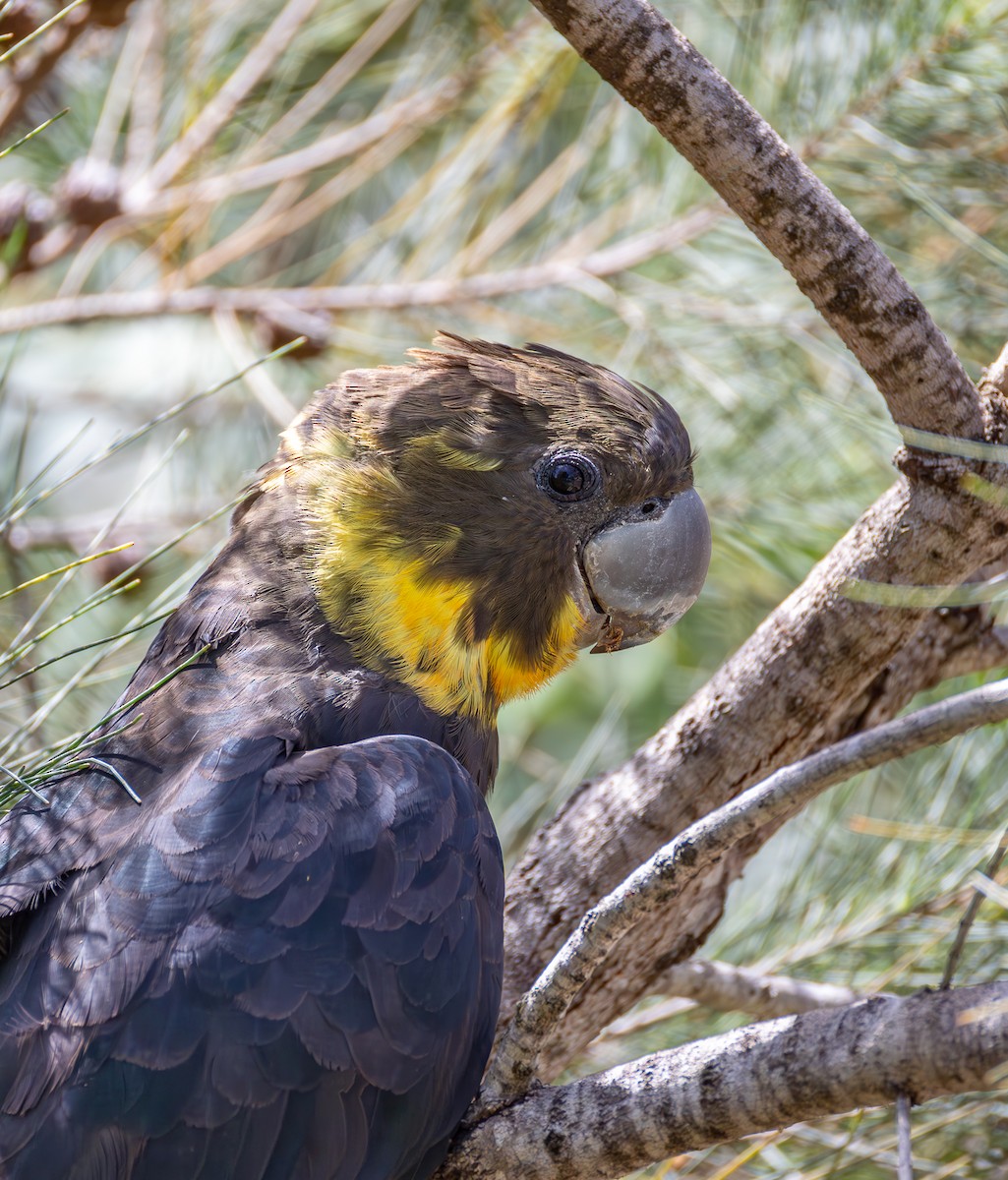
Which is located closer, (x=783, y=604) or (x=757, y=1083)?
(x=757, y=1083)

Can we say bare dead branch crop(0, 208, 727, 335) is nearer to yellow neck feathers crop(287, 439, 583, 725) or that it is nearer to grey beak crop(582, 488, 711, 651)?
yellow neck feathers crop(287, 439, 583, 725)

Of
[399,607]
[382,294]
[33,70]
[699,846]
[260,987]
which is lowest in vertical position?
[260,987]

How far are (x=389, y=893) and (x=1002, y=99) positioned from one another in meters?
2.13

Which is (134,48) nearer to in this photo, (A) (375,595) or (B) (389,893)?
(A) (375,595)

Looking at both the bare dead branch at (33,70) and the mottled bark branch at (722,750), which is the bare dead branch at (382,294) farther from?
the mottled bark branch at (722,750)

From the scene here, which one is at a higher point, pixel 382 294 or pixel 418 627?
pixel 382 294

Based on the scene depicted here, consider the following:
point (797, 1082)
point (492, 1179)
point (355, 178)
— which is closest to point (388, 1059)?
point (492, 1179)

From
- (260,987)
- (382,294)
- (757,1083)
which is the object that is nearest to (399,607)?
(260,987)

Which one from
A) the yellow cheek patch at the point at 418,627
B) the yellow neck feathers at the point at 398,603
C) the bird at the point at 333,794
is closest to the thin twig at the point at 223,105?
the bird at the point at 333,794

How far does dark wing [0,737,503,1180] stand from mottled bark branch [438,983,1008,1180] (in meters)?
0.25

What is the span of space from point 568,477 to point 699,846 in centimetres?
101

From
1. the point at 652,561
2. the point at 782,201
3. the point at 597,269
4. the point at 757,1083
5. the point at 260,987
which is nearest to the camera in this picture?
the point at 757,1083

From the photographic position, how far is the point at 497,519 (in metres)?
2.41

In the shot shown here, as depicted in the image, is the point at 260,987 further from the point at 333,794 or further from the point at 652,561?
the point at 652,561
